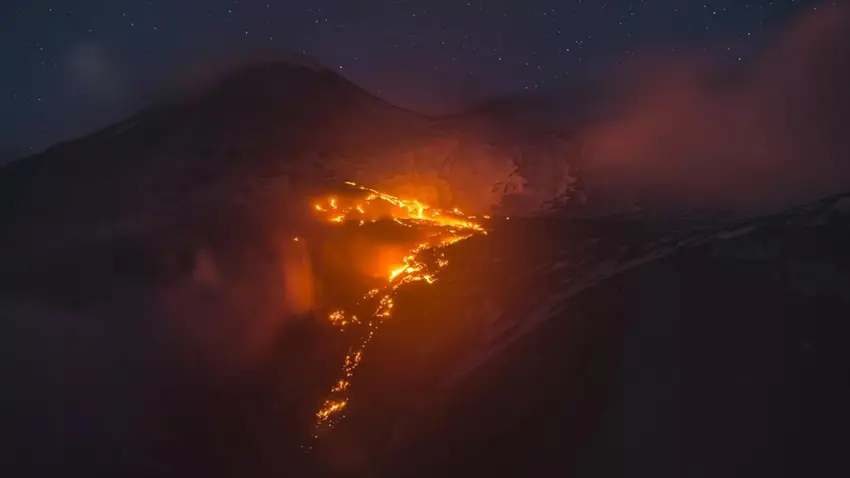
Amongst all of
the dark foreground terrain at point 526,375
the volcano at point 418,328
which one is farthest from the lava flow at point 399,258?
the dark foreground terrain at point 526,375

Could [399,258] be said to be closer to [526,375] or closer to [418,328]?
[418,328]

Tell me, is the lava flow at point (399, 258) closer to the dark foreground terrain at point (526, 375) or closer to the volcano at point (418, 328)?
the volcano at point (418, 328)

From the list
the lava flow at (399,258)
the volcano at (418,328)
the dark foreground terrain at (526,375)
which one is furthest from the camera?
the lava flow at (399,258)

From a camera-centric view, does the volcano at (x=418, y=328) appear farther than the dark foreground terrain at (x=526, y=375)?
Yes

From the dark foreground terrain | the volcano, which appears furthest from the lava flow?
the dark foreground terrain

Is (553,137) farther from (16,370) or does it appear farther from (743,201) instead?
(16,370)

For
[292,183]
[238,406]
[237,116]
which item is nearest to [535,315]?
[238,406]

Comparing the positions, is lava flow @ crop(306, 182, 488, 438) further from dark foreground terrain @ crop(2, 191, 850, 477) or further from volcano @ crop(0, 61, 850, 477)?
dark foreground terrain @ crop(2, 191, 850, 477)
